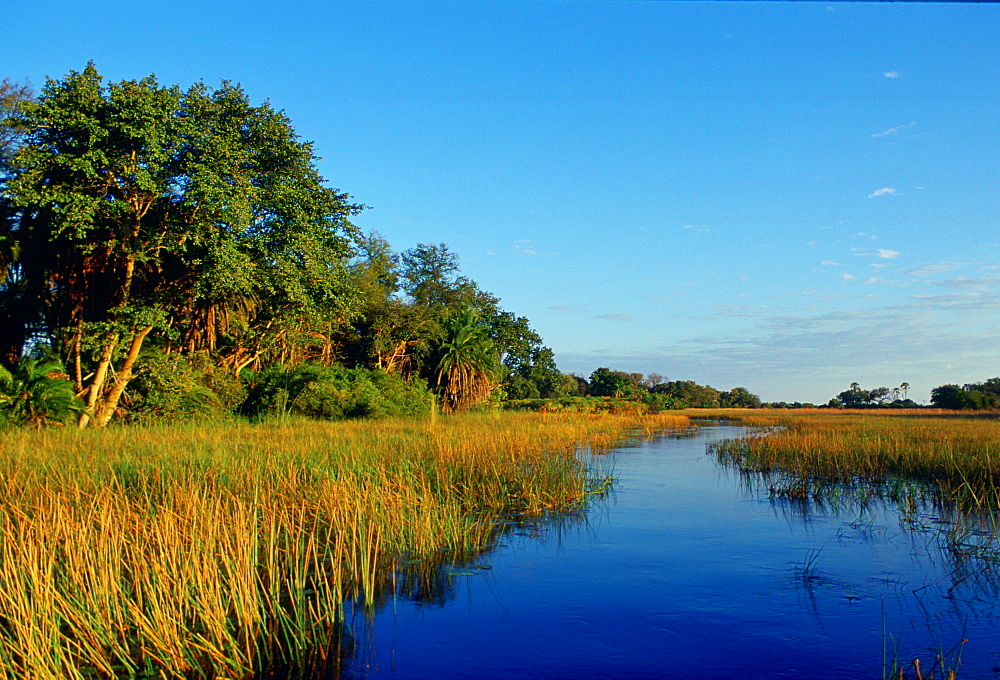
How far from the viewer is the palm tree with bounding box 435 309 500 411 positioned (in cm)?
2991

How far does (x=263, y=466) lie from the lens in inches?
333

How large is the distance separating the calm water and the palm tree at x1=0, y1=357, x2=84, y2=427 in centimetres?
1258

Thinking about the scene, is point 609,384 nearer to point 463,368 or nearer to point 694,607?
point 463,368

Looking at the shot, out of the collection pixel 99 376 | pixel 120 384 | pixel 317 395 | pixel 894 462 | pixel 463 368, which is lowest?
pixel 894 462

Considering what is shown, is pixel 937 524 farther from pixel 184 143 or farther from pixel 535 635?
pixel 184 143

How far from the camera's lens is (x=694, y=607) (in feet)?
17.5

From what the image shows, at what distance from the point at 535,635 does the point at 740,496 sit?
23.6 feet

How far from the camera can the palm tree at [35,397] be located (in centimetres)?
1493

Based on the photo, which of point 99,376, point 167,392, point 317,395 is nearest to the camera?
point 99,376

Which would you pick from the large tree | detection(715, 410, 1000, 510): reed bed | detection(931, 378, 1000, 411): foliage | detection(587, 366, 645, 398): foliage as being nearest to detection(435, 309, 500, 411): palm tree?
the large tree

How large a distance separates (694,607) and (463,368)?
24.9 metres

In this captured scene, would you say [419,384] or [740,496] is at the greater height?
[419,384]

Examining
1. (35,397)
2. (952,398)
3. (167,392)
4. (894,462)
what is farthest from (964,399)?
(35,397)

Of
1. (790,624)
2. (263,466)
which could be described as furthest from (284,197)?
(790,624)
